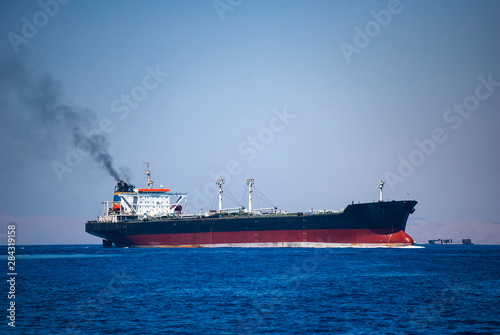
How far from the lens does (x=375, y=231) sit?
214ft

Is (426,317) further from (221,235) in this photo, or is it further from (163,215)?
(163,215)

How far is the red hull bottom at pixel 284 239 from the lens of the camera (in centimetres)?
6556

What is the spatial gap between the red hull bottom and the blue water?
1904cm

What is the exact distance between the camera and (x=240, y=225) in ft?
244

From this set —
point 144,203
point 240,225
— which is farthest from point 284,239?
point 144,203

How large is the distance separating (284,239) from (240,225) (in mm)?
7157

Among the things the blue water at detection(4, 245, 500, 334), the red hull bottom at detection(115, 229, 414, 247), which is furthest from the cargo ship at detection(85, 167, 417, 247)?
the blue water at detection(4, 245, 500, 334)

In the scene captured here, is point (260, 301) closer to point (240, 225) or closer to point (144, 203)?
point (240, 225)

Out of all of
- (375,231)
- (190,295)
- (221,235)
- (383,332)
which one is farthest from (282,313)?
(221,235)

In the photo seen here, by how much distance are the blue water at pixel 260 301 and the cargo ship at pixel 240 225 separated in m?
18.5

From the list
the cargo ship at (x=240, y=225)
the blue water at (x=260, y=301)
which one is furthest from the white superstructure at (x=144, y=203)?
the blue water at (x=260, y=301)

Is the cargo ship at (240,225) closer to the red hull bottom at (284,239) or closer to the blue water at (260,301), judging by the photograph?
the red hull bottom at (284,239)

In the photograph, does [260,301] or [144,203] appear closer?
[260,301]

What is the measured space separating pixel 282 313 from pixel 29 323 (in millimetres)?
12353
